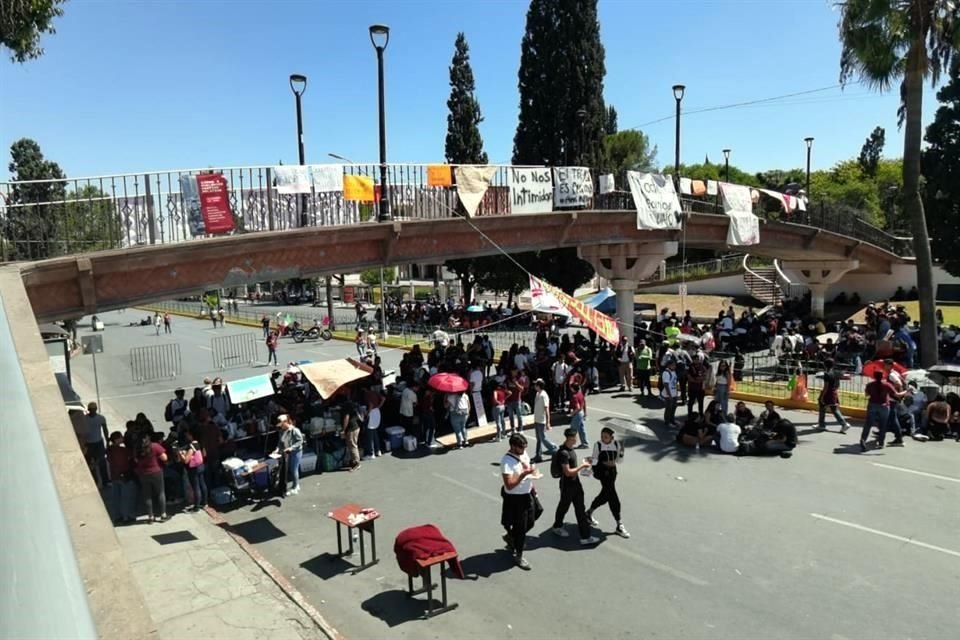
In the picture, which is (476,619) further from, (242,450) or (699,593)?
A: (242,450)

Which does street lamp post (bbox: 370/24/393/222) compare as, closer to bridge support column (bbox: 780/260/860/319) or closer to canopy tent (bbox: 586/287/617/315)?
canopy tent (bbox: 586/287/617/315)

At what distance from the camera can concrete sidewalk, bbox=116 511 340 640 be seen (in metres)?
7.04

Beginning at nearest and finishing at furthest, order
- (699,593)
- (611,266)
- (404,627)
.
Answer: (404,627), (699,593), (611,266)

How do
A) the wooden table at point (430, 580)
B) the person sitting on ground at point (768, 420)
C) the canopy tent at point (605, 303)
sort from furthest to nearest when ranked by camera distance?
1. the canopy tent at point (605, 303)
2. the person sitting on ground at point (768, 420)
3. the wooden table at point (430, 580)

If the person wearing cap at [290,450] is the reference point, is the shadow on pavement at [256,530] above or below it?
below

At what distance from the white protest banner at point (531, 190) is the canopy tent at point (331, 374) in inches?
244

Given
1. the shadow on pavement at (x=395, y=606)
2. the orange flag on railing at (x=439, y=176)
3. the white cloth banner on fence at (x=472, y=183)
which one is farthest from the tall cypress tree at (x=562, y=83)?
the shadow on pavement at (x=395, y=606)

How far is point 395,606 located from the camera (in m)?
7.68

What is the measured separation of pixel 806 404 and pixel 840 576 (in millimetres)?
9904

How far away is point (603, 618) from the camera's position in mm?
7258

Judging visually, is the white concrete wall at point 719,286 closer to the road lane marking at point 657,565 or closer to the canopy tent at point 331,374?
the canopy tent at point 331,374

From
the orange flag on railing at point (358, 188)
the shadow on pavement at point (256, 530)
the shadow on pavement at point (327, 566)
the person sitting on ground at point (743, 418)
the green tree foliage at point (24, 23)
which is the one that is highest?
the green tree foliage at point (24, 23)

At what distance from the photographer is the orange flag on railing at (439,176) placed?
14992mm

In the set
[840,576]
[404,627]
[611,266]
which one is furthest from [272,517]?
[611,266]
